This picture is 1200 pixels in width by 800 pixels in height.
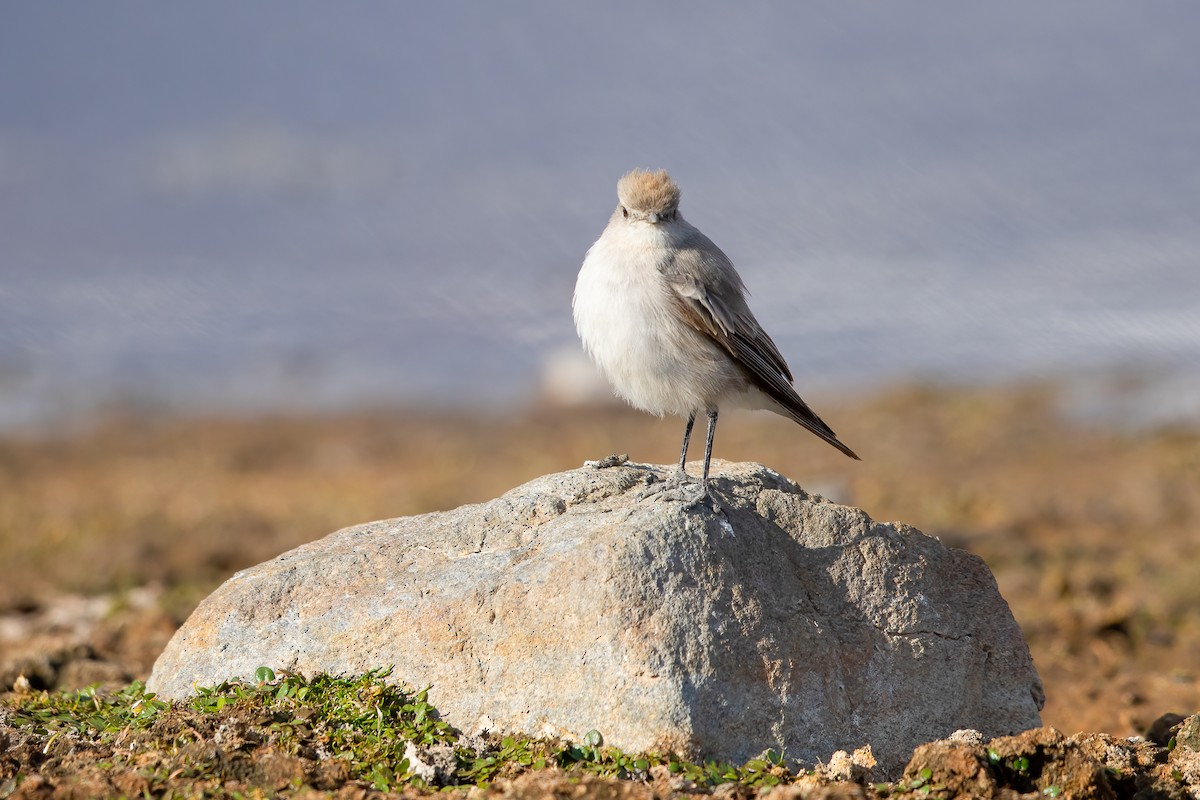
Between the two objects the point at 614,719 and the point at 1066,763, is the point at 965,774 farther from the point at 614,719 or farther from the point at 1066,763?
the point at 614,719

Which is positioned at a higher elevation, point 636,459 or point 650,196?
point 636,459

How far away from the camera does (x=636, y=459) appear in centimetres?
1859

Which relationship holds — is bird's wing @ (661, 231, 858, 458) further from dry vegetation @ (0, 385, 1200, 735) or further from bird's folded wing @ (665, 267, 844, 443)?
dry vegetation @ (0, 385, 1200, 735)

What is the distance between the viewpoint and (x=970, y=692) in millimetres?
6547

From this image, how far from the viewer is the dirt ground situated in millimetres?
10422

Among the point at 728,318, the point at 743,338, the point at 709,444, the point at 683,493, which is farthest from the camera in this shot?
the point at 743,338

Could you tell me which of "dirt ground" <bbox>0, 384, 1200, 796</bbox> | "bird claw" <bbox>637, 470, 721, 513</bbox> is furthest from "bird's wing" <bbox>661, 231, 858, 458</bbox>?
"dirt ground" <bbox>0, 384, 1200, 796</bbox>

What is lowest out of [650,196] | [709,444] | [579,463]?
[709,444]

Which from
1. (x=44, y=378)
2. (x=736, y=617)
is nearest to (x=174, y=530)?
(x=736, y=617)

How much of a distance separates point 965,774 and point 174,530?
11734mm

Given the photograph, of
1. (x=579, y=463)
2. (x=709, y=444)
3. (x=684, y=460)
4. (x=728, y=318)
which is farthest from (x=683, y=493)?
(x=579, y=463)

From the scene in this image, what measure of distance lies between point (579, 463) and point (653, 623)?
13578 mm

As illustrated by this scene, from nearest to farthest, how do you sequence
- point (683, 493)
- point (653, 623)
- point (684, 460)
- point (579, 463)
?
point (653, 623) → point (683, 493) → point (684, 460) → point (579, 463)

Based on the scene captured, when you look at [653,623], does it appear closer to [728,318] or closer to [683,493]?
[683,493]
